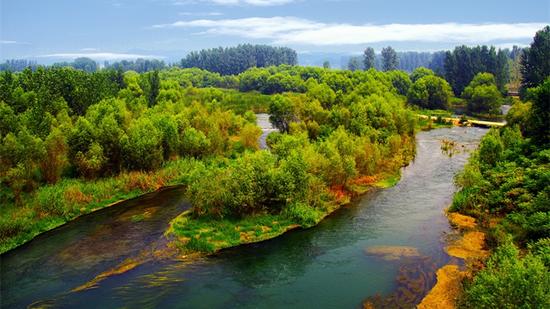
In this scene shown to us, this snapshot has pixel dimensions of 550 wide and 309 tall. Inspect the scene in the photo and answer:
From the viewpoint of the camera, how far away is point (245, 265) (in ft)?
142

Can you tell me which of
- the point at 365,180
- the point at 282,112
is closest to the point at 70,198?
the point at 365,180

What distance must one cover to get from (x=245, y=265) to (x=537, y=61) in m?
148

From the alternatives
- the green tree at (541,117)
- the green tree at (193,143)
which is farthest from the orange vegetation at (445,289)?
the green tree at (193,143)

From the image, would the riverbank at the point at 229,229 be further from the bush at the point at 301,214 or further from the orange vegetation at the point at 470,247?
the orange vegetation at the point at 470,247

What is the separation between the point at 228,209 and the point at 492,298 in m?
31.5

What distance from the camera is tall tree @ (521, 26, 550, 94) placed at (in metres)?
148

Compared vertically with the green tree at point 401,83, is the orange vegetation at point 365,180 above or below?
below

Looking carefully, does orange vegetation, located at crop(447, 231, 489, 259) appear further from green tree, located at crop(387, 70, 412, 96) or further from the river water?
green tree, located at crop(387, 70, 412, 96)

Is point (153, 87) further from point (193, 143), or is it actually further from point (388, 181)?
point (388, 181)

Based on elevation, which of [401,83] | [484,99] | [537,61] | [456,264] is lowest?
[456,264]

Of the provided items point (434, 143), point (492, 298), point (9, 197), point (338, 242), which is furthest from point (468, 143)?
point (9, 197)

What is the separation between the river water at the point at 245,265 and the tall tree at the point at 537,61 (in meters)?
115

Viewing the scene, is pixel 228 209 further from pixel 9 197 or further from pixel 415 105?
pixel 415 105

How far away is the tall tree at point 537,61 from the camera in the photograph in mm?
147875
